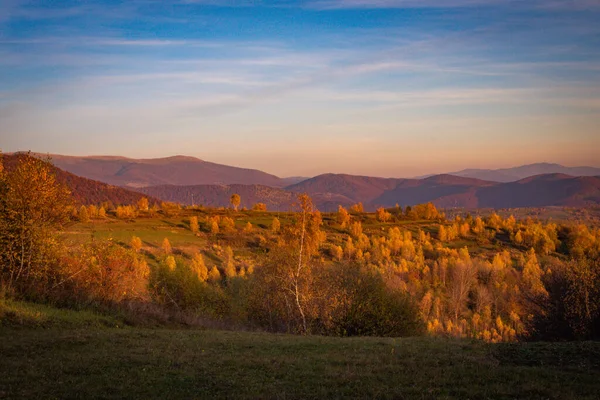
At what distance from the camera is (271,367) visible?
16078mm

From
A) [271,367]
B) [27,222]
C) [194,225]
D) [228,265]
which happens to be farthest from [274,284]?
[194,225]

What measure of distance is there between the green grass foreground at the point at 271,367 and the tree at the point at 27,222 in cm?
721

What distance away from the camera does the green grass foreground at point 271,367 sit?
12.8 meters

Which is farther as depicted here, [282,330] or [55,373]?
[282,330]

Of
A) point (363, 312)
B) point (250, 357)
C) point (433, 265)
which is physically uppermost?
point (250, 357)

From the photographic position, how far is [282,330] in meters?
39.9

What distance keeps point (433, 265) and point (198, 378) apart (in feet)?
505

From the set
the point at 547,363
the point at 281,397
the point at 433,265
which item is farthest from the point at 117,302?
the point at 433,265

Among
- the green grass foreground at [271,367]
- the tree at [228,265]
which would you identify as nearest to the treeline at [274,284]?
the green grass foreground at [271,367]

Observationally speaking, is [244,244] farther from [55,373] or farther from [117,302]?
[55,373]

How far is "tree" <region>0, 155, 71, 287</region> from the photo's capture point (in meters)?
28.3

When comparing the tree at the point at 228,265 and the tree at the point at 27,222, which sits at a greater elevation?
the tree at the point at 27,222

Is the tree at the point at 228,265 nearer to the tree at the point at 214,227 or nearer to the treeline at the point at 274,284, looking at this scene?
the tree at the point at 214,227

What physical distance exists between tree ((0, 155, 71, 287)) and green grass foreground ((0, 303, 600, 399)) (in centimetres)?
721
